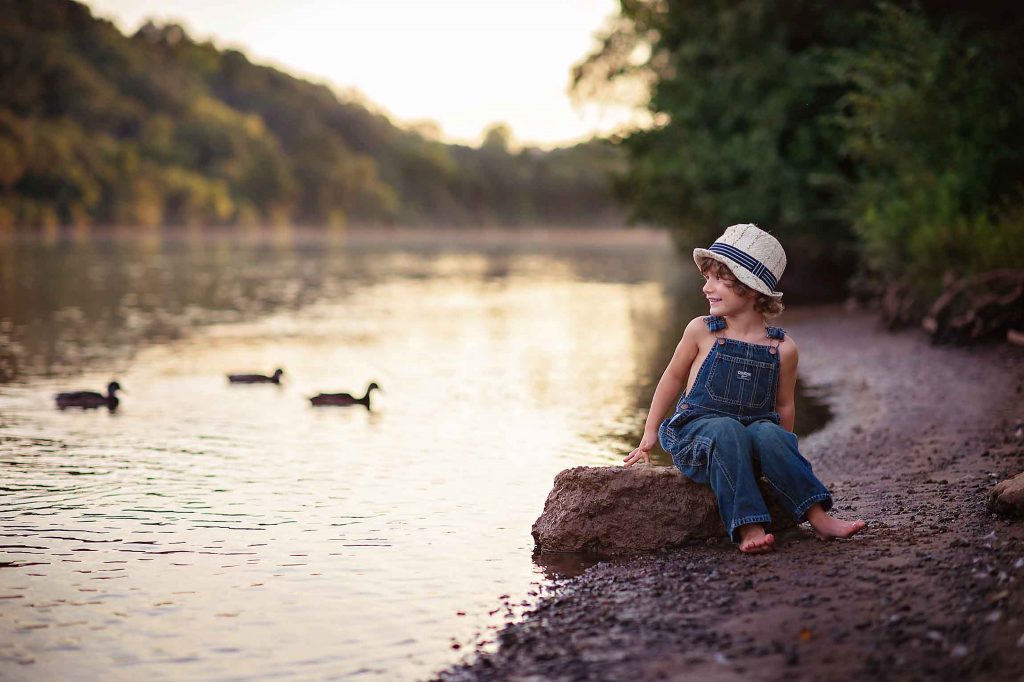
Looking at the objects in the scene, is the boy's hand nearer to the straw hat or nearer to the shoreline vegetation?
the straw hat

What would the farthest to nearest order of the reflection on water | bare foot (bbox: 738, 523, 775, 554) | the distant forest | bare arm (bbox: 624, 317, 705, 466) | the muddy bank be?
the distant forest < bare arm (bbox: 624, 317, 705, 466) < bare foot (bbox: 738, 523, 775, 554) < the reflection on water < the muddy bank

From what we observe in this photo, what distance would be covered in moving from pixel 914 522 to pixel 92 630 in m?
4.48

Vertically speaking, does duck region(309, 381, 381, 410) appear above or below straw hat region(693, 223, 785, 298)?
below

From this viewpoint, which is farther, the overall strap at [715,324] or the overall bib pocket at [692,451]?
the overall strap at [715,324]

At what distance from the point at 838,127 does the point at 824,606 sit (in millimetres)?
21823

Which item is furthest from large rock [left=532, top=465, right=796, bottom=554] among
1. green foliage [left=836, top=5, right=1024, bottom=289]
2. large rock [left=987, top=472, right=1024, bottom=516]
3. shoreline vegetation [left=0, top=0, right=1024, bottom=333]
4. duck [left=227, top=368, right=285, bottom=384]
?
green foliage [left=836, top=5, right=1024, bottom=289]

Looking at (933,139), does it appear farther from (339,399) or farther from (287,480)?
(287,480)

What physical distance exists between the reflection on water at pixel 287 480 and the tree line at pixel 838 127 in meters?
4.32

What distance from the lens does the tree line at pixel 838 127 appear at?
60.7ft

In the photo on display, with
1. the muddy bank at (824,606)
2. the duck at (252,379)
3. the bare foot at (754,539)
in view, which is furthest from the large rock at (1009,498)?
the duck at (252,379)

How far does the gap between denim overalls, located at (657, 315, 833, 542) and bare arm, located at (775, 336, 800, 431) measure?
40 mm

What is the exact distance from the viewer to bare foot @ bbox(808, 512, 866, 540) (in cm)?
657

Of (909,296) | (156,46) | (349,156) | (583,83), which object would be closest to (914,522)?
(909,296)

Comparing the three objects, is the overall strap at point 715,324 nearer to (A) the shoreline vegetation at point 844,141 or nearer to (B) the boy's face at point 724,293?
(B) the boy's face at point 724,293
